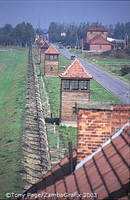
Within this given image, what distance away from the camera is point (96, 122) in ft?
18.9

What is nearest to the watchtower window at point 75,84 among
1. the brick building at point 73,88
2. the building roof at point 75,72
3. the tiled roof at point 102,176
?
the brick building at point 73,88

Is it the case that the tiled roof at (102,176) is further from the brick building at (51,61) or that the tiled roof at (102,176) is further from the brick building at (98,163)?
the brick building at (51,61)

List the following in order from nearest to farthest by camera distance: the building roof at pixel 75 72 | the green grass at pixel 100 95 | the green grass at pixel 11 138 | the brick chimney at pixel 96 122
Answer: the brick chimney at pixel 96 122, the green grass at pixel 11 138, the building roof at pixel 75 72, the green grass at pixel 100 95

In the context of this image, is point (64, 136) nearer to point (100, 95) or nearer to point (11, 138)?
point (11, 138)

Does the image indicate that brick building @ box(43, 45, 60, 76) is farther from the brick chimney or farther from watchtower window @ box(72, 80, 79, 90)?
the brick chimney

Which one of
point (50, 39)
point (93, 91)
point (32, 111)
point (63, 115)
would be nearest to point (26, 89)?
point (93, 91)

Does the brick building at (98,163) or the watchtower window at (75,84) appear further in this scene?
the watchtower window at (75,84)

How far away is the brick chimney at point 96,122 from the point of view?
570 centimetres

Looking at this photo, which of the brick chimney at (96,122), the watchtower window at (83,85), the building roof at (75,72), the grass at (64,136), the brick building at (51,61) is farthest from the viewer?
the brick building at (51,61)

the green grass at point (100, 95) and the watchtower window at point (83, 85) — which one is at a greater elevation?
the watchtower window at point (83, 85)

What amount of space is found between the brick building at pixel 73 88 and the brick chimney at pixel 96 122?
13268 mm

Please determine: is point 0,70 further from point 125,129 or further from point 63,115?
point 125,129

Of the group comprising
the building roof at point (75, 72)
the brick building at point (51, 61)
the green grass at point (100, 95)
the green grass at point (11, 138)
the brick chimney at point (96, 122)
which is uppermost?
the brick chimney at point (96, 122)

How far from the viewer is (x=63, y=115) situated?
19500 millimetres
